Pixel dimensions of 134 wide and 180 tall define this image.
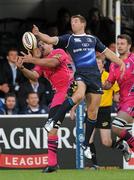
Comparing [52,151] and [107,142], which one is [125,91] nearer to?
[107,142]

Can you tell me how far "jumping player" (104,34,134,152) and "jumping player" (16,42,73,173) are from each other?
0.85 metres

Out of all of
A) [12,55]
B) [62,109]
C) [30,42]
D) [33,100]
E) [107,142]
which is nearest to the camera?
[62,109]

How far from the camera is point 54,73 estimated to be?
1302 centimetres

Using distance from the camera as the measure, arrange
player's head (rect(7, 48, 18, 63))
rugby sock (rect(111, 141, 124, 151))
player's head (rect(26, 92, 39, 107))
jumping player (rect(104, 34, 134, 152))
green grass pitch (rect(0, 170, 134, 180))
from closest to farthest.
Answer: green grass pitch (rect(0, 170, 134, 180))
jumping player (rect(104, 34, 134, 152))
rugby sock (rect(111, 141, 124, 151))
player's head (rect(26, 92, 39, 107))
player's head (rect(7, 48, 18, 63))

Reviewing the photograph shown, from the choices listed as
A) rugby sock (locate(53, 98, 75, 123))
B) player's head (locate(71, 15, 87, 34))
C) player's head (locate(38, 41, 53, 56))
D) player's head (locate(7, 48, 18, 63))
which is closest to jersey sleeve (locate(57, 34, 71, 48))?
player's head (locate(71, 15, 87, 34))

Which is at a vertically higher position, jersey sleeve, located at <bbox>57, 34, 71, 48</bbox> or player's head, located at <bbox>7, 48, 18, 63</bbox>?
jersey sleeve, located at <bbox>57, 34, 71, 48</bbox>

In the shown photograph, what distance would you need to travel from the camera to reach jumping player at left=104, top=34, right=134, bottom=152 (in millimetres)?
13461

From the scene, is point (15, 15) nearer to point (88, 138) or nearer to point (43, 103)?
point (43, 103)

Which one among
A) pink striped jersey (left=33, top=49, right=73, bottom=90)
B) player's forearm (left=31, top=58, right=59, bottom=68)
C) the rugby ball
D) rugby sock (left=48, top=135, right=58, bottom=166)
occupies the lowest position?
rugby sock (left=48, top=135, right=58, bottom=166)

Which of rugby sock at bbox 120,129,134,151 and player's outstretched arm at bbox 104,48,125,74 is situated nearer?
player's outstretched arm at bbox 104,48,125,74

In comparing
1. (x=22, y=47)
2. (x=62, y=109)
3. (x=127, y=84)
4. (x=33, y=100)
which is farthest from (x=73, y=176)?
(x=22, y=47)

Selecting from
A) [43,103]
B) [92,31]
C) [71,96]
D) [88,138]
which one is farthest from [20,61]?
[92,31]

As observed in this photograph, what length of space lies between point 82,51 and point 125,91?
1.22 metres

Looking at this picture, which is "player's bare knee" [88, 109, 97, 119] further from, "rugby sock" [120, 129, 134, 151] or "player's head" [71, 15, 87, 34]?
"player's head" [71, 15, 87, 34]
